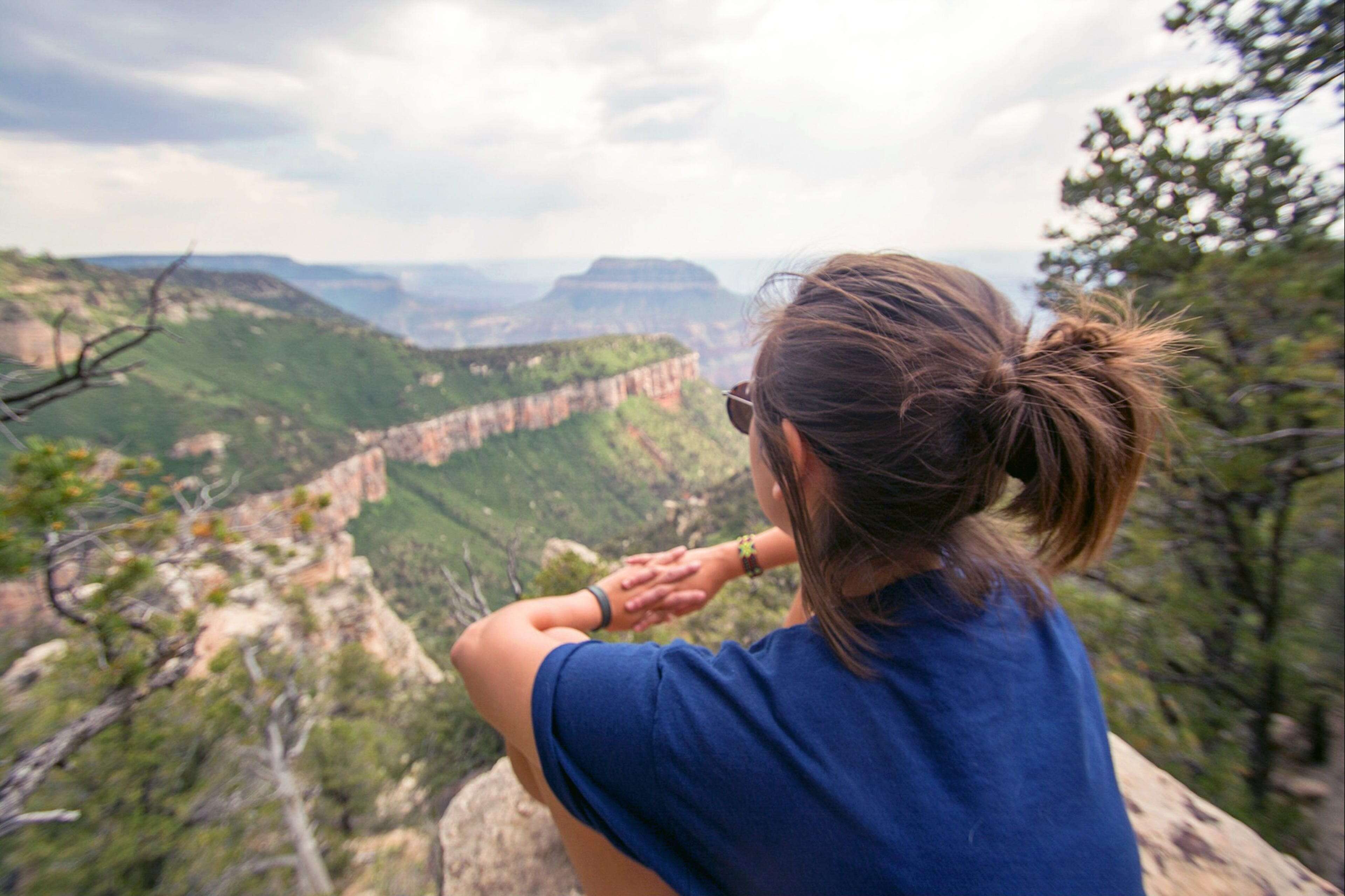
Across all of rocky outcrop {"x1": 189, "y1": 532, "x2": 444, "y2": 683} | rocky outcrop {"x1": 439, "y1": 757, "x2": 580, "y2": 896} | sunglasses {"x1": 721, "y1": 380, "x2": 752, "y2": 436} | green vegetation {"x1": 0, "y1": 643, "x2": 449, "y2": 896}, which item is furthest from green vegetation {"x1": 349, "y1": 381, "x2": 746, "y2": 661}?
sunglasses {"x1": 721, "y1": 380, "x2": 752, "y2": 436}

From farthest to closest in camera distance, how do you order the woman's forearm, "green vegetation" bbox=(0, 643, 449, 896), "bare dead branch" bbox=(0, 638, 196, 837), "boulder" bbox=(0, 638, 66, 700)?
1. "boulder" bbox=(0, 638, 66, 700)
2. "green vegetation" bbox=(0, 643, 449, 896)
3. "bare dead branch" bbox=(0, 638, 196, 837)
4. the woman's forearm

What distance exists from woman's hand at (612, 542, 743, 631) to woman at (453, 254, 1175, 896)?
0.60 metres

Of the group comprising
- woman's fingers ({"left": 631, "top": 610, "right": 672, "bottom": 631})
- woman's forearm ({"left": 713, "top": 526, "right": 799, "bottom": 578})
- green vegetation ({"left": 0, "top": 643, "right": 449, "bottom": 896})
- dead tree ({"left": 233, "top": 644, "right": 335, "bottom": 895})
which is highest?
woman's forearm ({"left": 713, "top": 526, "right": 799, "bottom": 578})

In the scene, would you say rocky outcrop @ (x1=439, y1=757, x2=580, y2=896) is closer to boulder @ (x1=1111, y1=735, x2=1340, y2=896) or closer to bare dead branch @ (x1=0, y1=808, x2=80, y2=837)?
bare dead branch @ (x1=0, y1=808, x2=80, y2=837)

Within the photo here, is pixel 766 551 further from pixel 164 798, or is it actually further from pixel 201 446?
pixel 201 446

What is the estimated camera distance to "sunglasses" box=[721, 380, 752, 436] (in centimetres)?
162

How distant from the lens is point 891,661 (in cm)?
106

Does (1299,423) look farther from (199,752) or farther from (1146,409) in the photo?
(199,752)

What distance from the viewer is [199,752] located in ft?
25.7

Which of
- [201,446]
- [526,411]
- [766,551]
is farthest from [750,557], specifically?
[526,411]

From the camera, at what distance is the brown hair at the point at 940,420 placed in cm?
112

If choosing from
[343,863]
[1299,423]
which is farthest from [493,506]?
[1299,423]

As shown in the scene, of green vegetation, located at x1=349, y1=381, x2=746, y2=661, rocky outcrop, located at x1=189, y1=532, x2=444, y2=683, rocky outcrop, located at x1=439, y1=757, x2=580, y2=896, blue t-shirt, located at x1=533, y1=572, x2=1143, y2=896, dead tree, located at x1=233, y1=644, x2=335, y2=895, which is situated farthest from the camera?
green vegetation, located at x1=349, y1=381, x2=746, y2=661

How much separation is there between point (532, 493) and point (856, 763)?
68.0 metres
